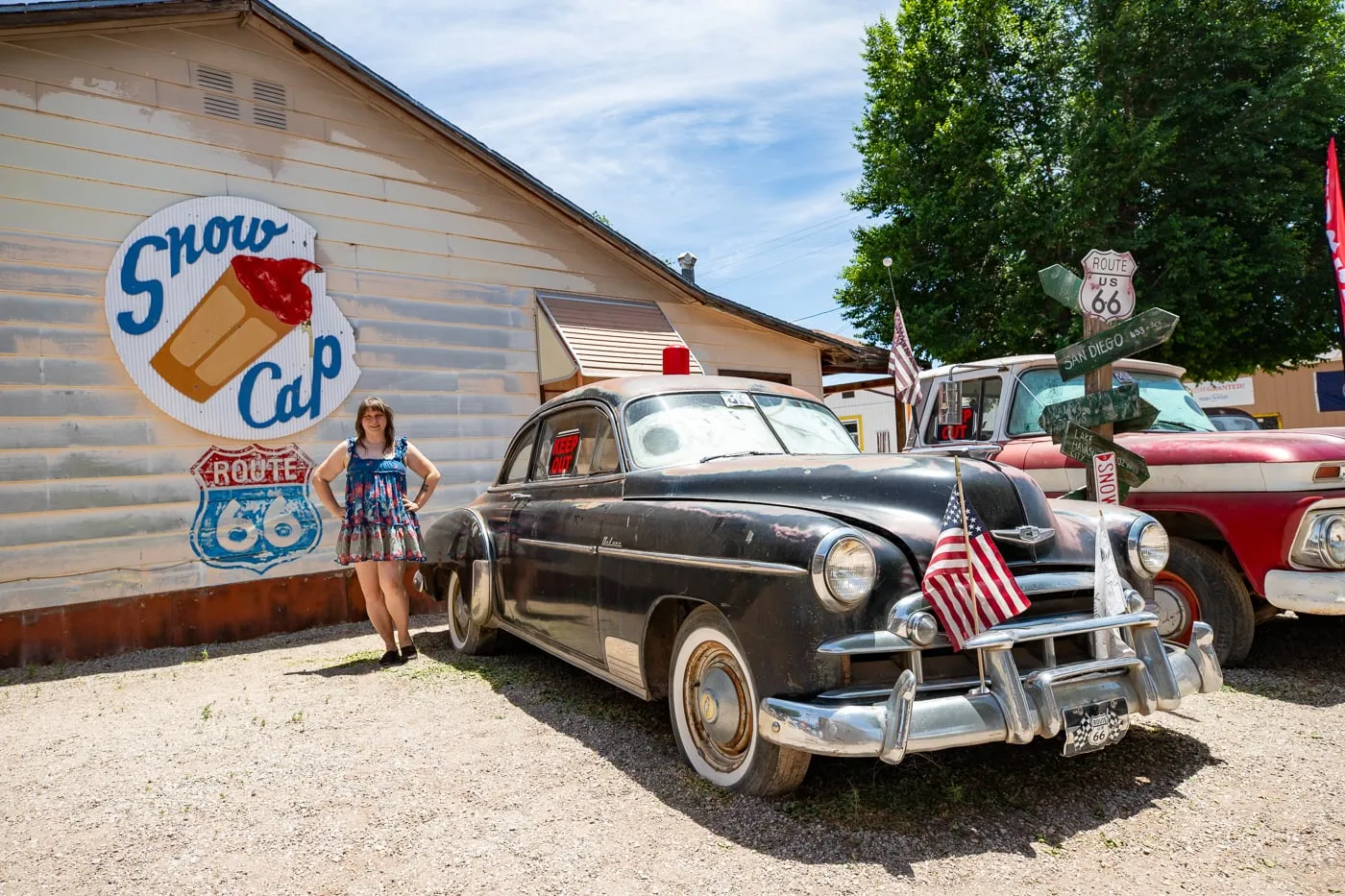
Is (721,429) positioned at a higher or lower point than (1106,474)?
higher

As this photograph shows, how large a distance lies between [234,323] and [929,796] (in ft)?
21.1

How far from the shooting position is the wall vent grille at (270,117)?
7.46m

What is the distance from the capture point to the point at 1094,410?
5.27 m

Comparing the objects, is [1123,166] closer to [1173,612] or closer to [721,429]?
[1173,612]

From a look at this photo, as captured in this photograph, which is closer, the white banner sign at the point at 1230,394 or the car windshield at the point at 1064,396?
the car windshield at the point at 1064,396

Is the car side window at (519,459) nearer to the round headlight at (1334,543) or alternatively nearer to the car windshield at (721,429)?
the car windshield at (721,429)

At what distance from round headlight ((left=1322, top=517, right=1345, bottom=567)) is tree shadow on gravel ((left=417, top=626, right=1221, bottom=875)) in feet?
4.90

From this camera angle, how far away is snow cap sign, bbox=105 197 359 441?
22.0 ft

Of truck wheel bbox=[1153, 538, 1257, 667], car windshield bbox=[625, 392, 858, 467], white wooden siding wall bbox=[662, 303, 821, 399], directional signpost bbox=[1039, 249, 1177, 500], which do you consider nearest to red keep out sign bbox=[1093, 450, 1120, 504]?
directional signpost bbox=[1039, 249, 1177, 500]

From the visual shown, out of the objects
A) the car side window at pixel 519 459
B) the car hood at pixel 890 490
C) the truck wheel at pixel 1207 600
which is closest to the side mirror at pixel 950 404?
the truck wheel at pixel 1207 600

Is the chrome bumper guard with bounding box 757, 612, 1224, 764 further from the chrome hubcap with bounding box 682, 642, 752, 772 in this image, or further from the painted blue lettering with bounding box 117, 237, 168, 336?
the painted blue lettering with bounding box 117, 237, 168, 336

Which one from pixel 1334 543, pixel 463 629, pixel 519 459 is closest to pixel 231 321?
pixel 519 459

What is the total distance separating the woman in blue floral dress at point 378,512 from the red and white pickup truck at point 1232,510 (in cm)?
409

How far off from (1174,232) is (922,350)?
184 inches
